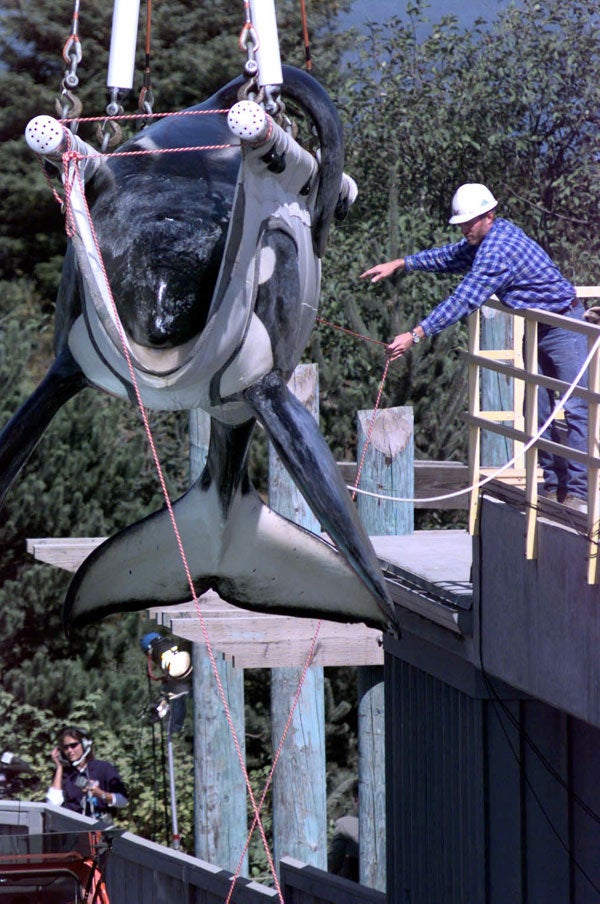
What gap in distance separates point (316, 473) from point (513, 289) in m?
3.30

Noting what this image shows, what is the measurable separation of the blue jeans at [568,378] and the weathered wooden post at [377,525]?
2088 mm

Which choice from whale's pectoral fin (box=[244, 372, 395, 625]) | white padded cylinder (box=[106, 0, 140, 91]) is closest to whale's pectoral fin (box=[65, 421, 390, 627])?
whale's pectoral fin (box=[244, 372, 395, 625])

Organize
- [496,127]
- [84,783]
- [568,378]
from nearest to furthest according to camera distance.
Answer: [568,378]
[84,783]
[496,127]

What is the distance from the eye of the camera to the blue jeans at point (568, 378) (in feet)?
27.4

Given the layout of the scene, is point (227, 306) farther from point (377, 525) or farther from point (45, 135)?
point (377, 525)

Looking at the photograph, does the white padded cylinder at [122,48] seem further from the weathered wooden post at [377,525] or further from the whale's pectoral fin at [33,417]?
the weathered wooden post at [377,525]

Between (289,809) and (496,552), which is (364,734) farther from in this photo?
(496,552)

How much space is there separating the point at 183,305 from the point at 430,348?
13.2m

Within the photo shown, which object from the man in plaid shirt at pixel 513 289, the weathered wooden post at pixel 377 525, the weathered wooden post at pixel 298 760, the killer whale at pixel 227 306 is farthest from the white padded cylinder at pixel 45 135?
the weathered wooden post at pixel 298 760

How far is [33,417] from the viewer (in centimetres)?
547

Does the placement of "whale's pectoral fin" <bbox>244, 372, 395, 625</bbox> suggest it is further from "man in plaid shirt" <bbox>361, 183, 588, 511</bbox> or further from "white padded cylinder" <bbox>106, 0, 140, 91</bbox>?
"man in plaid shirt" <bbox>361, 183, 588, 511</bbox>

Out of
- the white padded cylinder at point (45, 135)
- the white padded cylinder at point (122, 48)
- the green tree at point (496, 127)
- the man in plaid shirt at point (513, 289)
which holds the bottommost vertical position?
the man in plaid shirt at point (513, 289)

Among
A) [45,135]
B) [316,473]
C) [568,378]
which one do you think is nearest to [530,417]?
[568,378]

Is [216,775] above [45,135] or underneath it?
underneath
